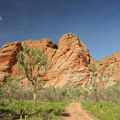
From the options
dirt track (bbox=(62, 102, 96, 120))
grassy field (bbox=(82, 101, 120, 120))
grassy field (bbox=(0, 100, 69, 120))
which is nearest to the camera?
grassy field (bbox=(82, 101, 120, 120))

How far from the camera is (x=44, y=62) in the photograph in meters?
49.2

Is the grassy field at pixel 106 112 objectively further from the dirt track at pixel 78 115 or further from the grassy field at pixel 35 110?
the grassy field at pixel 35 110

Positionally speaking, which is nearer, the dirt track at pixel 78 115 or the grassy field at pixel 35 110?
the grassy field at pixel 35 110

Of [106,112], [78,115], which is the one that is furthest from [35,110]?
[106,112]

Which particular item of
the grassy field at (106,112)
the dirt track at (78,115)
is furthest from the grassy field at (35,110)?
the grassy field at (106,112)

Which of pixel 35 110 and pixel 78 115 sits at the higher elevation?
pixel 35 110

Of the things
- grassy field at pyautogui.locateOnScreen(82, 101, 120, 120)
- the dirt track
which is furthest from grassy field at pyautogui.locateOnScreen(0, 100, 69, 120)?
grassy field at pyautogui.locateOnScreen(82, 101, 120, 120)

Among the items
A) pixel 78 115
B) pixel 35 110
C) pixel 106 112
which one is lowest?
pixel 78 115

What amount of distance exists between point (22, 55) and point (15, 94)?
11458 cm

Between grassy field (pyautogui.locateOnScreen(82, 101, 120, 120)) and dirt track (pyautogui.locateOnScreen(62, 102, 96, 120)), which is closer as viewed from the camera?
grassy field (pyautogui.locateOnScreen(82, 101, 120, 120))

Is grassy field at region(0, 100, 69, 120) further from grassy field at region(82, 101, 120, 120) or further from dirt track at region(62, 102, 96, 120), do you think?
grassy field at region(82, 101, 120, 120)

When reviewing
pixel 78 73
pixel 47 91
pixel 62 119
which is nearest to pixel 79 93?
pixel 47 91

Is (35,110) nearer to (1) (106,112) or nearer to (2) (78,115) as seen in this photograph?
(2) (78,115)

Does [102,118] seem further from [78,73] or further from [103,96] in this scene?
[78,73]
